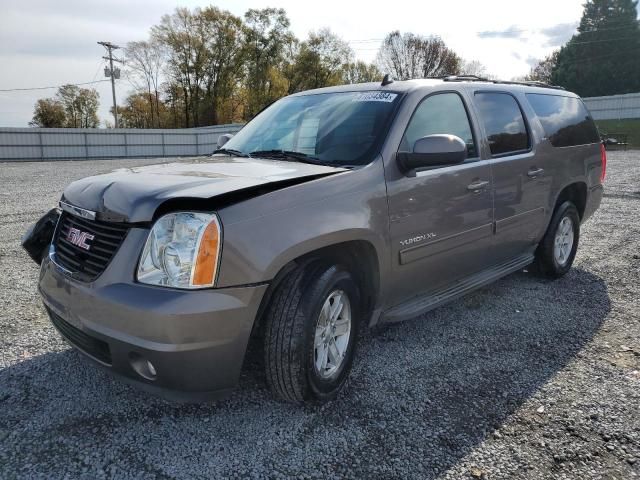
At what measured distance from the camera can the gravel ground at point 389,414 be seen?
236 centimetres

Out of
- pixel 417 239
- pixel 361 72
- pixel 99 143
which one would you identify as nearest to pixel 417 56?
pixel 361 72

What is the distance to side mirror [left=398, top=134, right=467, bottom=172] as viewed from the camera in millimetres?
3027

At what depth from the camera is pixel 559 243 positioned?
17.0ft

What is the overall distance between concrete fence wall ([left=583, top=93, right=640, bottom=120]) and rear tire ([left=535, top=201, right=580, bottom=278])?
4119 cm

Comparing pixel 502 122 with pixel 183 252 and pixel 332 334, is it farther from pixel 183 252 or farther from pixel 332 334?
pixel 183 252

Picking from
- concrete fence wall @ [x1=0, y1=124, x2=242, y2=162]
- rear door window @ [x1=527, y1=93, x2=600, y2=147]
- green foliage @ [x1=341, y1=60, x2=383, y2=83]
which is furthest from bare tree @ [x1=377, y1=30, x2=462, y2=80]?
rear door window @ [x1=527, y1=93, x2=600, y2=147]

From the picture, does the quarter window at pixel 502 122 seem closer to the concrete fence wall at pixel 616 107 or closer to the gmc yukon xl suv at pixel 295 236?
the gmc yukon xl suv at pixel 295 236

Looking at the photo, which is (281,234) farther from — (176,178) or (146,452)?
(146,452)

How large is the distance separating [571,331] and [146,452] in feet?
10.5

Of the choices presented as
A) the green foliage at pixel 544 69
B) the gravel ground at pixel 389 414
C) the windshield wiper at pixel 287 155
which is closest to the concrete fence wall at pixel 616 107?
the green foliage at pixel 544 69

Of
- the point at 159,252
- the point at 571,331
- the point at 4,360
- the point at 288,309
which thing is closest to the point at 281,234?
the point at 288,309

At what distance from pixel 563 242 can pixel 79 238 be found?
4.59 m

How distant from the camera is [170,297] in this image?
7.26 ft

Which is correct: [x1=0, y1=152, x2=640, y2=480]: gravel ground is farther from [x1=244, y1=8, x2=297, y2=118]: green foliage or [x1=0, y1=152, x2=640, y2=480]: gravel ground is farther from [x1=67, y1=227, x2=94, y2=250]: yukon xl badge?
[x1=244, y1=8, x2=297, y2=118]: green foliage
